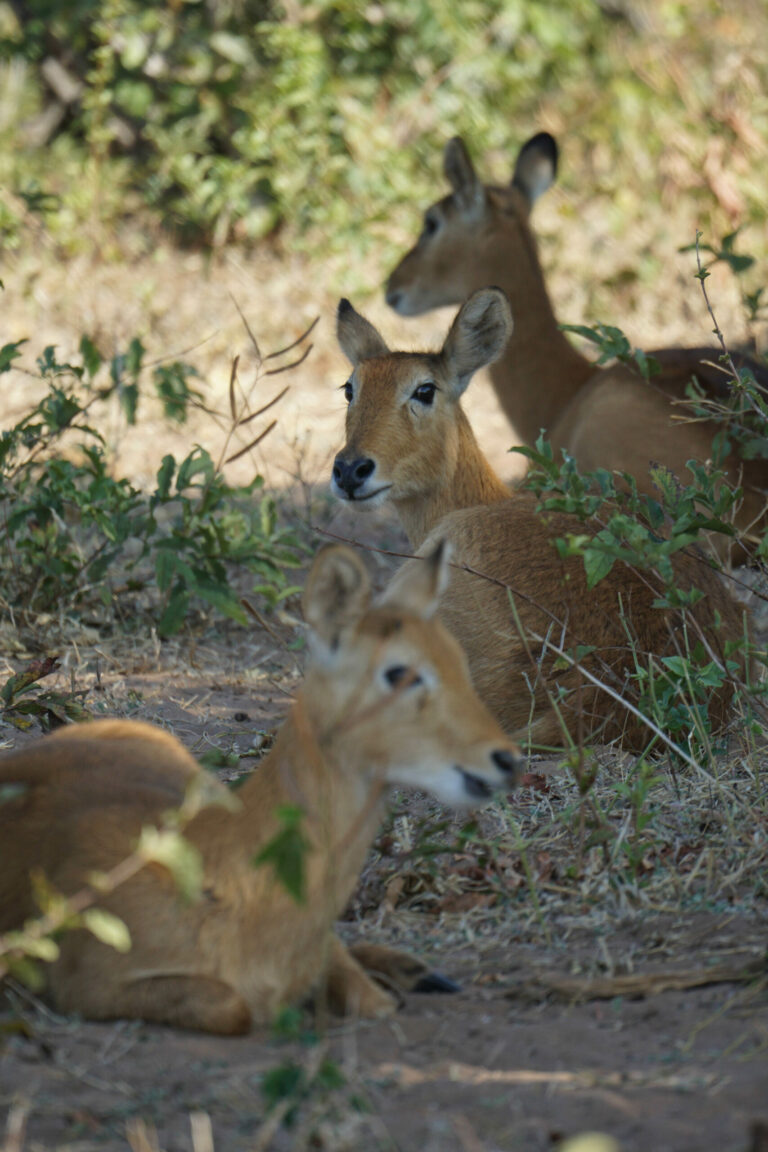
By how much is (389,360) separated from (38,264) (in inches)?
227

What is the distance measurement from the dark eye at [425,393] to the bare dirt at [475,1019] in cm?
118

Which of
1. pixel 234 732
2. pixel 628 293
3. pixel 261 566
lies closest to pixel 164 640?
pixel 261 566

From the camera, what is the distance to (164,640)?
6.62 metres

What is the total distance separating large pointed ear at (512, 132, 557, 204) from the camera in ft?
31.9

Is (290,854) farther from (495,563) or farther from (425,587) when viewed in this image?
(495,563)

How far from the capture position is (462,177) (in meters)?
8.98

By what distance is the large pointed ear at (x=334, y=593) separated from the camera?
3193 mm

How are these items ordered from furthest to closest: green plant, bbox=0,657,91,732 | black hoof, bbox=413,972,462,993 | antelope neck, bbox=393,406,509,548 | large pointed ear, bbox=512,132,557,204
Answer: large pointed ear, bbox=512,132,557,204 < antelope neck, bbox=393,406,509,548 < green plant, bbox=0,657,91,732 < black hoof, bbox=413,972,462,993

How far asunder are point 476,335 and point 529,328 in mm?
2669

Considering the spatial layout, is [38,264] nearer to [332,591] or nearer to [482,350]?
[482,350]

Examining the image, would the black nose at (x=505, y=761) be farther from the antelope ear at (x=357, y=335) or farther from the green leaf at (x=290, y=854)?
the antelope ear at (x=357, y=335)

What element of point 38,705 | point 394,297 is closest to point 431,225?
point 394,297

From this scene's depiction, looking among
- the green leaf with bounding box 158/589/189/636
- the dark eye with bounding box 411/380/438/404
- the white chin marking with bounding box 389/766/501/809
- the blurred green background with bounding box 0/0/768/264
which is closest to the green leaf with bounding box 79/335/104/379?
the green leaf with bounding box 158/589/189/636

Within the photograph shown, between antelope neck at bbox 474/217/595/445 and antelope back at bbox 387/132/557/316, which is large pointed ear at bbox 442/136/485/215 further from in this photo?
antelope neck at bbox 474/217/595/445
